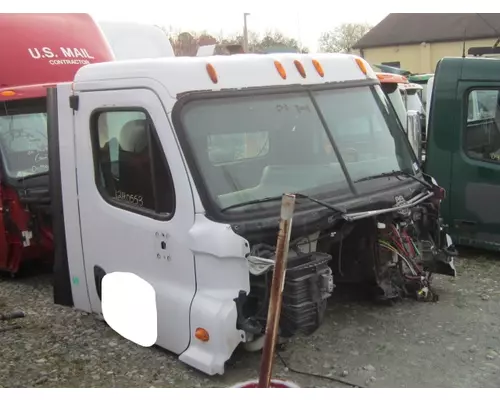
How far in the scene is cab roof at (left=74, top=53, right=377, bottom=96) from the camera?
3688 millimetres

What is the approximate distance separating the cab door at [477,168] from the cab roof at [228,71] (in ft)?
6.71

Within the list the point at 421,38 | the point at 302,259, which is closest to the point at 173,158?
the point at 302,259

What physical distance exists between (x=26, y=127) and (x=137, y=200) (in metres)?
2.55

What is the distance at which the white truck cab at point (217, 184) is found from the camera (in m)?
3.52

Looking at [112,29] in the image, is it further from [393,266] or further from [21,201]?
[393,266]

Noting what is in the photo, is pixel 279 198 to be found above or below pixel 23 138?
below

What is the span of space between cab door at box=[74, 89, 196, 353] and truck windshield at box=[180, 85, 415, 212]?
214mm

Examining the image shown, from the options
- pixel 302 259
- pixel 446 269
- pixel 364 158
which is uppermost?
pixel 364 158

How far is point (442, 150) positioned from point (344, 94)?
91.3 inches

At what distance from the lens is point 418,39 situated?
32344 millimetres

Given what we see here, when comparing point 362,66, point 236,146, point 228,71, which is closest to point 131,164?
point 236,146

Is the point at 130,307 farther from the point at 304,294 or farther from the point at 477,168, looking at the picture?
the point at 477,168

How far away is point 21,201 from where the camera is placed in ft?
18.3

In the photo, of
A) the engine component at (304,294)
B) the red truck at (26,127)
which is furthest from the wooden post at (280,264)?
the red truck at (26,127)
